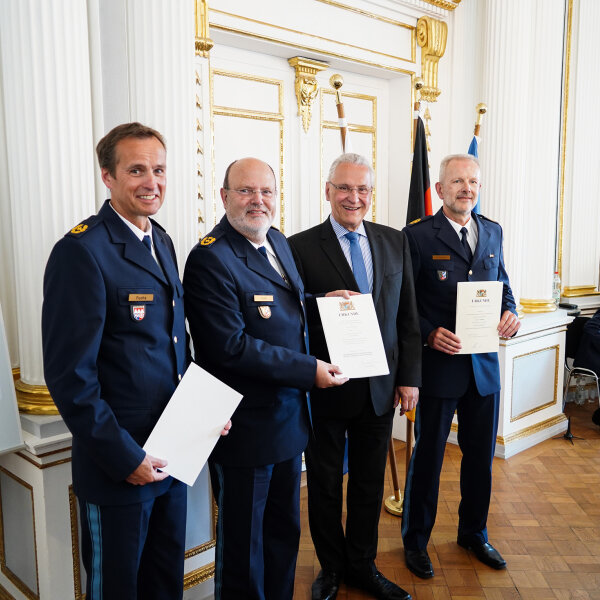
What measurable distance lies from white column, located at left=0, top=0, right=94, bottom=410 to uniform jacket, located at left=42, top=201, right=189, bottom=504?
48cm

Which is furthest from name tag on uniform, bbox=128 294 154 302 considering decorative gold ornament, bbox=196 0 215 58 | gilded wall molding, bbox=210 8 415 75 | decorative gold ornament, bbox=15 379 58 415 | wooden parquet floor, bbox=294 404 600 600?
gilded wall molding, bbox=210 8 415 75

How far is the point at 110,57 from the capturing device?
7.54ft

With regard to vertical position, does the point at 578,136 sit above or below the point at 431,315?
above

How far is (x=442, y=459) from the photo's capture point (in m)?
2.72

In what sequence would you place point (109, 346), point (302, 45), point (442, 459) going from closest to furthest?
point (109, 346)
point (442, 459)
point (302, 45)

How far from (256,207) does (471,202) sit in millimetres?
1145

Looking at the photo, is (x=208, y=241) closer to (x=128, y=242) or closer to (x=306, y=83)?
(x=128, y=242)

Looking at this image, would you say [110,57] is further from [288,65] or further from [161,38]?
[288,65]

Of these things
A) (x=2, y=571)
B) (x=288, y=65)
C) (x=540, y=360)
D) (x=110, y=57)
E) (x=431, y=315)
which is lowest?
(x=2, y=571)

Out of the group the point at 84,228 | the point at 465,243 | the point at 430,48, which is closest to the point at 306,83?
the point at 430,48

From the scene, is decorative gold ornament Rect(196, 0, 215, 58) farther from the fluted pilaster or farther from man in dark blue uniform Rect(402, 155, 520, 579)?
the fluted pilaster

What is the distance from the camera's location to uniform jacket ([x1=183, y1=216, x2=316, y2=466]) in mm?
1879

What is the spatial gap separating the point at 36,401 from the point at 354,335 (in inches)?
45.0

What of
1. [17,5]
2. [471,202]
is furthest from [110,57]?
[471,202]
